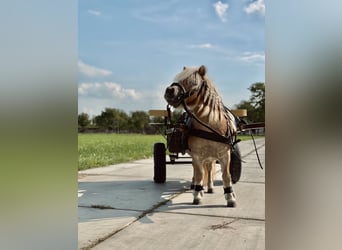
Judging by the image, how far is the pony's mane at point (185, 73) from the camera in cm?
183

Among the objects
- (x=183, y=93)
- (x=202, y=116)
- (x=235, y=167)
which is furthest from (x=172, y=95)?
(x=235, y=167)

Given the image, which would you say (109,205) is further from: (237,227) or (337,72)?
(337,72)

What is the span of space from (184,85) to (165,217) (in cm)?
77

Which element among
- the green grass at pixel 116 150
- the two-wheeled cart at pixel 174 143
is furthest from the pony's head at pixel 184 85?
the green grass at pixel 116 150

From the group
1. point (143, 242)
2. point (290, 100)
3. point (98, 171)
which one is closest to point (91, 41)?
point (290, 100)

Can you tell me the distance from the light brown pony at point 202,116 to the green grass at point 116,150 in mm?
1368

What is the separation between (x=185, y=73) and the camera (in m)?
1.86

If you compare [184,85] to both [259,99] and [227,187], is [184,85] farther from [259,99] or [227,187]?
[259,99]

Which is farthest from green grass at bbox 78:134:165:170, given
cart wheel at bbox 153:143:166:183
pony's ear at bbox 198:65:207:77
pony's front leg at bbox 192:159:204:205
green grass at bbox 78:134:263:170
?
pony's ear at bbox 198:65:207:77

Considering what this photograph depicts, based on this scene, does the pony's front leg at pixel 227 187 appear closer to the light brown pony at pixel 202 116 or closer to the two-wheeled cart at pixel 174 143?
the light brown pony at pixel 202 116

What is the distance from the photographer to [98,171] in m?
3.73

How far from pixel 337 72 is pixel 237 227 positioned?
1408 millimetres

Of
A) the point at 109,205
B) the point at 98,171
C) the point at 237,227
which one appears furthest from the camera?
the point at 98,171

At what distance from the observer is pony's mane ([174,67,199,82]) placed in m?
1.83
